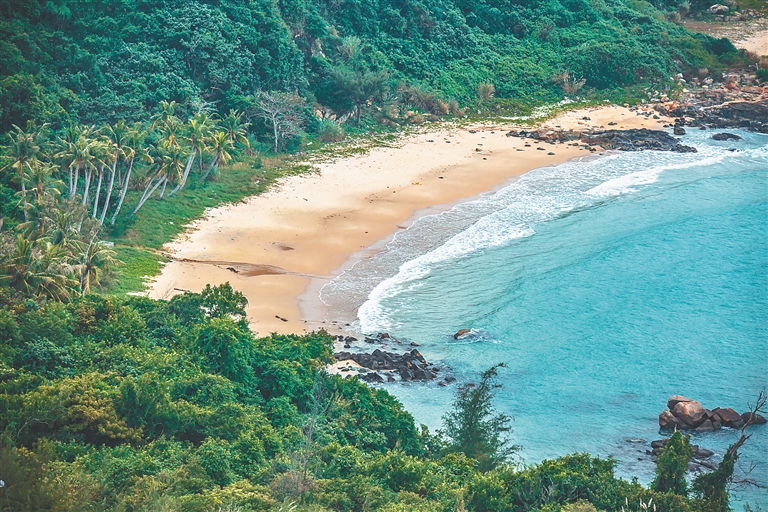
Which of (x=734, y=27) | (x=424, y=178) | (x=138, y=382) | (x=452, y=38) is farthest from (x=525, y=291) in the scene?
(x=734, y=27)

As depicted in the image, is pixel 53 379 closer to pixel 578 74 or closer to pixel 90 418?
pixel 90 418

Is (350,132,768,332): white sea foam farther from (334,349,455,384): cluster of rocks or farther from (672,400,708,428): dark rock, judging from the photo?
(672,400,708,428): dark rock

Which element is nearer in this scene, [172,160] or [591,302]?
Result: [591,302]

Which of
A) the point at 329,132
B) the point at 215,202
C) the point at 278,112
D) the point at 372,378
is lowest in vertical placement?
the point at 372,378

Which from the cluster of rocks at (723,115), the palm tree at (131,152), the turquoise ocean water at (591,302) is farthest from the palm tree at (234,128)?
the cluster of rocks at (723,115)

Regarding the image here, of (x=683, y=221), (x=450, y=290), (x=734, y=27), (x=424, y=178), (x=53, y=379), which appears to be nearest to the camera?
(x=53, y=379)

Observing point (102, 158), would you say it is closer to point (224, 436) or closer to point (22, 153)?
point (22, 153)

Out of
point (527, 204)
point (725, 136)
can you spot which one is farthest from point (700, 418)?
point (725, 136)
